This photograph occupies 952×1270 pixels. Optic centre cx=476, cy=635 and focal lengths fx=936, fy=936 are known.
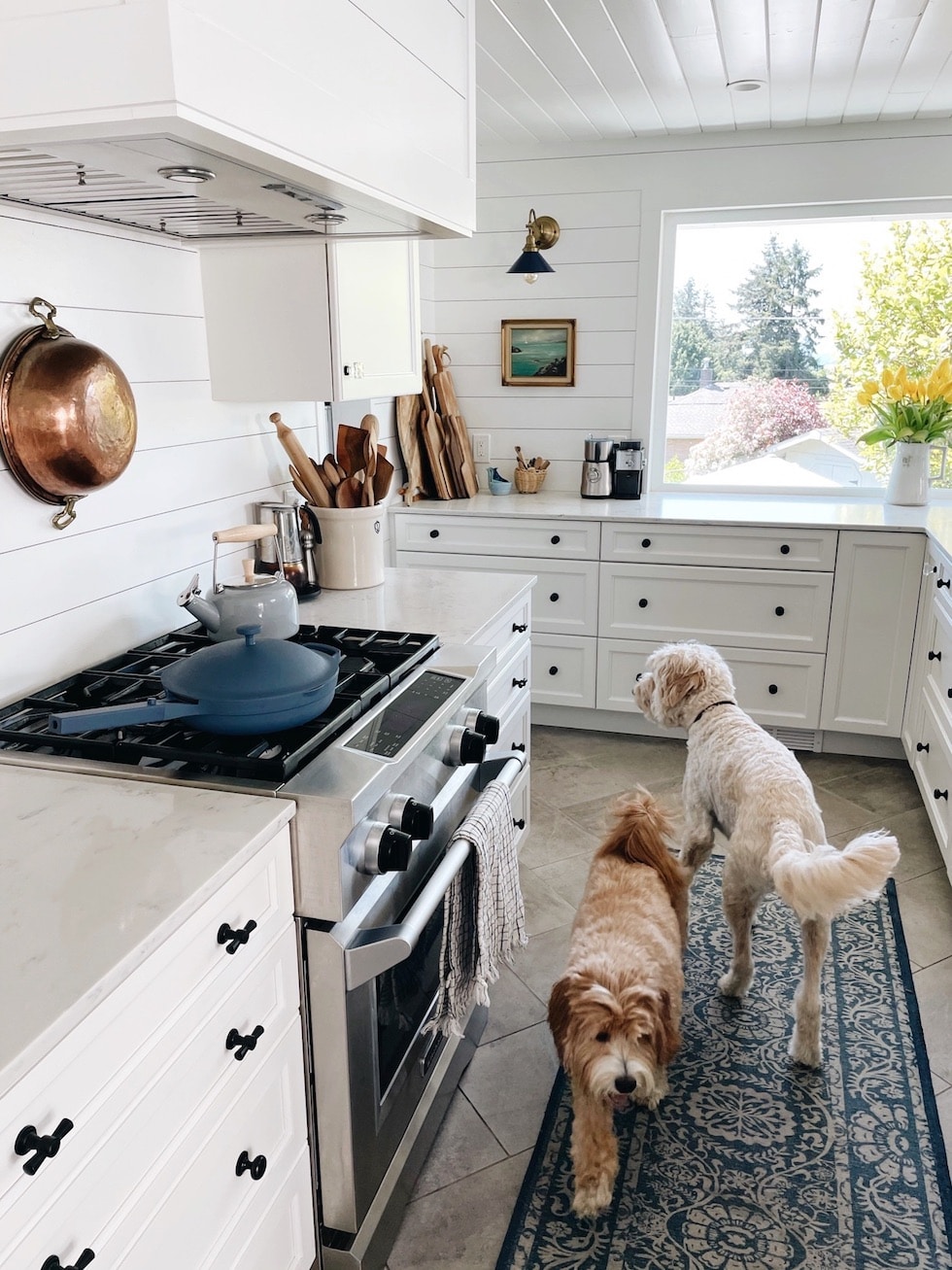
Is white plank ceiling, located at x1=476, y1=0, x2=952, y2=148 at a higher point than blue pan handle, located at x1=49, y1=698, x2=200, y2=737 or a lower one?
higher

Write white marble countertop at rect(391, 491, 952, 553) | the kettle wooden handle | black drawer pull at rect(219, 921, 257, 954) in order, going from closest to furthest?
black drawer pull at rect(219, 921, 257, 954) → the kettle wooden handle → white marble countertop at rect(391, 491, 952, 553)

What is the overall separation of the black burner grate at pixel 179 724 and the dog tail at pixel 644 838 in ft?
1.87

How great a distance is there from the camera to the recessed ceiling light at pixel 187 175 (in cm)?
125

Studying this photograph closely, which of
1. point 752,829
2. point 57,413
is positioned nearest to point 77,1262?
point 57,413

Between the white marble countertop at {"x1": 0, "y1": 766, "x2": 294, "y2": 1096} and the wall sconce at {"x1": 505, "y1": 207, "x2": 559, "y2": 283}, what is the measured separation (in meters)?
2.84

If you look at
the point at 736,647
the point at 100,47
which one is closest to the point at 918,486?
the point at 736,647

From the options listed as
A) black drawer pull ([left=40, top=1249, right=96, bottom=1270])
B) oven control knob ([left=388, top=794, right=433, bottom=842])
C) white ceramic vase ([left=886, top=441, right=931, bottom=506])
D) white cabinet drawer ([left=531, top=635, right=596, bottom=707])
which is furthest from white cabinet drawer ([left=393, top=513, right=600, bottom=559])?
black drawer pull ([left=40, top=1249, right=96, bottom=1270])

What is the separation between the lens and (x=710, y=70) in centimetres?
278

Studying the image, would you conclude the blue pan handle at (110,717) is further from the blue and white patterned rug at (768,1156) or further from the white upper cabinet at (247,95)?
the blue and white patterned rug at (768,1156)

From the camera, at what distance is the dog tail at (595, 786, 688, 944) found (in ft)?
6.48

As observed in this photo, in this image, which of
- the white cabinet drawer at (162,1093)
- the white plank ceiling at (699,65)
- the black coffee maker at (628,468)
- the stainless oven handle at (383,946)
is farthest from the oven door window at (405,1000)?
the black coffee maker at (628,468)

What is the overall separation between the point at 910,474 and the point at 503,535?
1.51 m

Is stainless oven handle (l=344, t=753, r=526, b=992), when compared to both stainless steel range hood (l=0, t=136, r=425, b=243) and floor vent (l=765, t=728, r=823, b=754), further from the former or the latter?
floor vent (l=765, t=728, r=823, b=754)

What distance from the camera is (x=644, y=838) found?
6.48 feet
